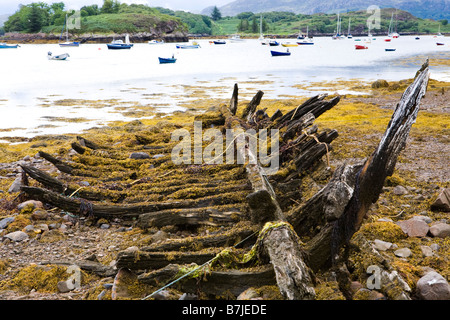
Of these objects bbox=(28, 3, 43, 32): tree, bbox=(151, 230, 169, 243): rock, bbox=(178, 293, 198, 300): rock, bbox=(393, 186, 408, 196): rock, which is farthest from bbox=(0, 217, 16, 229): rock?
bbox=(28, 3, 43, 32): tree

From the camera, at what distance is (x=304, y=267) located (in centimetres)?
314

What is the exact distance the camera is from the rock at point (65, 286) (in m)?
4.07

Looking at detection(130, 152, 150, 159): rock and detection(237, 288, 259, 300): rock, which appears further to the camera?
detection(130, 152, 150, 159): rock

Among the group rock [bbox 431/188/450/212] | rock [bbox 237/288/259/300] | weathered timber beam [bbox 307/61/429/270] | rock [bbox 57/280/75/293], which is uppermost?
weathered timber beam [bbox 307/61/429/270]

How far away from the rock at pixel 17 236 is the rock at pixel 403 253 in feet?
16.5

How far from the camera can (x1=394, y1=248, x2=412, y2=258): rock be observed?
4.68 meters

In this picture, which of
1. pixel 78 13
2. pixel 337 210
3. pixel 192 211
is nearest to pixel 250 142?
pixel 192 211

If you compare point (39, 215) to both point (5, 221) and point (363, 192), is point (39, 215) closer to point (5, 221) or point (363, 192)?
point (5, 221)

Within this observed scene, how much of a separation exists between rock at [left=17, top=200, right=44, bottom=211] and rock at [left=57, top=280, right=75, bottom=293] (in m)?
2.52

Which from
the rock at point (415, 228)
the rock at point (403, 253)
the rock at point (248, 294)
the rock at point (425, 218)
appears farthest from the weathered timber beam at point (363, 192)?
the rock at point (425, 218)

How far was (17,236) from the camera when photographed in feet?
17.5

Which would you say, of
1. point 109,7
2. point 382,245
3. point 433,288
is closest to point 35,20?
point 109,7

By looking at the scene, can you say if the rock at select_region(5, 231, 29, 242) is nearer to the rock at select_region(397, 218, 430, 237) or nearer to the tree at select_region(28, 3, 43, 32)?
the rock at select_region(397, 218, 430, 237)

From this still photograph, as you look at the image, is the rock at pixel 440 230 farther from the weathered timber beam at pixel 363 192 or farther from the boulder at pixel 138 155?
the boulder at pixel 138 155
